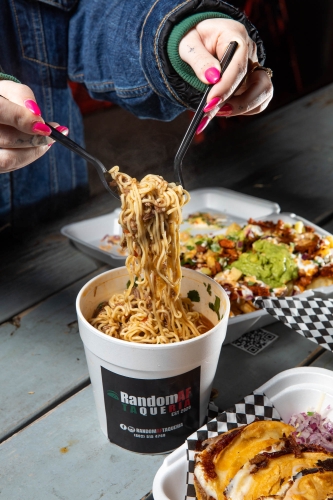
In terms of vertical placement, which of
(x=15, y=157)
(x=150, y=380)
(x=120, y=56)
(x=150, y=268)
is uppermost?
(x=120, y=56)

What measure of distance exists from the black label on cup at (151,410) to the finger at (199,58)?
27.7 inches

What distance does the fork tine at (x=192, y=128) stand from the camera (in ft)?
3.84

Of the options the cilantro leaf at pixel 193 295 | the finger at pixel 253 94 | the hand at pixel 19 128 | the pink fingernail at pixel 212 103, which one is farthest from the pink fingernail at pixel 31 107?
the finger at pixel 253 94

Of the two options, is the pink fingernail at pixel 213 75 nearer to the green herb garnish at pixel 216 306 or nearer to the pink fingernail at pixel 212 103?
the pink fingernail at pixel 212 103

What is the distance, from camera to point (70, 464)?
115cm

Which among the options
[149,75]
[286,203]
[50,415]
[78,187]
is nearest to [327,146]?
[286,203]

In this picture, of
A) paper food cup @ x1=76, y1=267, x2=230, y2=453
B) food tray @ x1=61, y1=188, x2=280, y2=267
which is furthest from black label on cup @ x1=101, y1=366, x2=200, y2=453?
food tray @ x1=61, y1=188, x2=280, y2=267

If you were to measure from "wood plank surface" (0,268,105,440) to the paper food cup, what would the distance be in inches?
7.8

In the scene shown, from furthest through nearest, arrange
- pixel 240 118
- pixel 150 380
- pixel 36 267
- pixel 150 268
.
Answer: pixel 240 118
pixel 36 267
pixel 150 268
pixel 150 380

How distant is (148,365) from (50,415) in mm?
381

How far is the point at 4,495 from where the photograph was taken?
3.55ft

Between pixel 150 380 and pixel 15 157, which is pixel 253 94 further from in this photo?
pixel 150 380

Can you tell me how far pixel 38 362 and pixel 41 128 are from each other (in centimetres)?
67

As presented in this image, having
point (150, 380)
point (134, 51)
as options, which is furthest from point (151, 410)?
point (134, 51)
